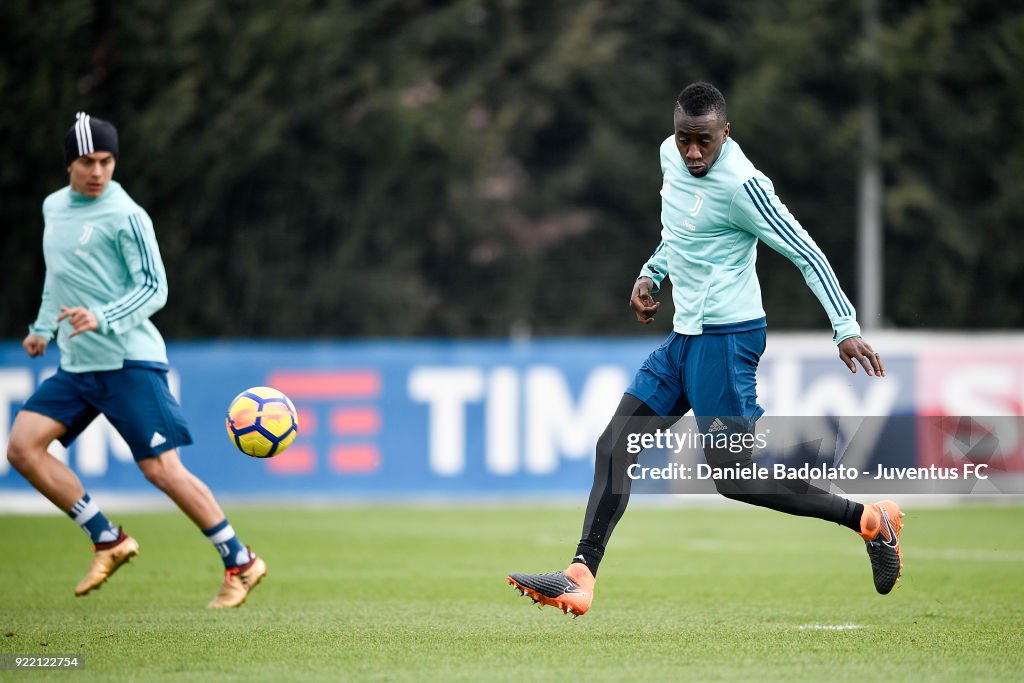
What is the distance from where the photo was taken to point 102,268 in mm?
8500

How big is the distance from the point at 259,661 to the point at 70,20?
16.3 metres

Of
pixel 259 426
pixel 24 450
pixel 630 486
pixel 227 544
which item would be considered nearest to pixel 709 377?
pixel 630 486

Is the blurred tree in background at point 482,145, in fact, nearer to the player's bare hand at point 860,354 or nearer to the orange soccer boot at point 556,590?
the orange soccer boot at point 556,590

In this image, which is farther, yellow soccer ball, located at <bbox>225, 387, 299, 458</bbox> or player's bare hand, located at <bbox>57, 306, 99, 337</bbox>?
yellow soccer ball, located at <bbox>225, 387, 299, 458</bbox>

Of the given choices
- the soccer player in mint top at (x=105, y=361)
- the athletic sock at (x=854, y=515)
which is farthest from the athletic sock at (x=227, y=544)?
the athletic sock at (x=854, y=515)

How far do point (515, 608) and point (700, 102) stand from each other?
308cm

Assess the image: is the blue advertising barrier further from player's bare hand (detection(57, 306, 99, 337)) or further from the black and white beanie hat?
player's bare hand (detection(57, 306, 99, 337))

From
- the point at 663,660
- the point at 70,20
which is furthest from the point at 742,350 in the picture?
the point at 70,20

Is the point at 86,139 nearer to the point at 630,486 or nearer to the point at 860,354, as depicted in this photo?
the point at 630,486

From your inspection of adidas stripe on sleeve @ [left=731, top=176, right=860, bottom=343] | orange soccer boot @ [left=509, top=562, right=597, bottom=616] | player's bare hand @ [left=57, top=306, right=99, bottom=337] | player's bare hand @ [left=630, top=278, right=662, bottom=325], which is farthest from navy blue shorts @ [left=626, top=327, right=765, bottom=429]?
player's bare hand @ [left=57, top=306, right=99, bottom=337]

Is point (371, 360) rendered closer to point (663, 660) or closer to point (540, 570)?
point (540, 570)

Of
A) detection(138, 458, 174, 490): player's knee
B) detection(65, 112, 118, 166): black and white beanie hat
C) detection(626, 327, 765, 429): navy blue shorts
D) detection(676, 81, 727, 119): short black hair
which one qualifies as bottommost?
detection(138, 458, 174, 490): player's knee

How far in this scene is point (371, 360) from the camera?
17453 mm

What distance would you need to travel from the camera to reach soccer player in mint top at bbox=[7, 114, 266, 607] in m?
8.42
